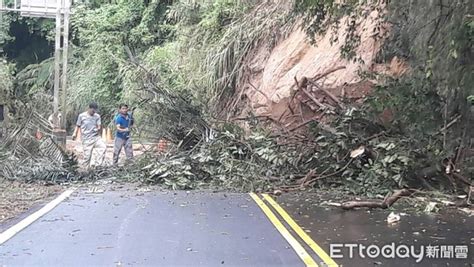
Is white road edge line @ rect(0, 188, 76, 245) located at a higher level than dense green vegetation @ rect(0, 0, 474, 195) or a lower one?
lower

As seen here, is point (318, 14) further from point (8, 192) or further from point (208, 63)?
point (208, 63)

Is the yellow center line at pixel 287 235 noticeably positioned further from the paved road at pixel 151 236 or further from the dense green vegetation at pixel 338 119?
the dense green vegetation at pixel 338 119

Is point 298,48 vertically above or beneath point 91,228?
above

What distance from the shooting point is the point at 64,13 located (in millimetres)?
18453

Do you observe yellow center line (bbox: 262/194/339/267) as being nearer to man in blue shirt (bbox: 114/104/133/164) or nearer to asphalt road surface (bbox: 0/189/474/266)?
asphalt road surface (bbox: 0/189/474/266)

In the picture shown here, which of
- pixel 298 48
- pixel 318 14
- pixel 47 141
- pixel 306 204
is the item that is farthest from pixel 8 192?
pixel 298 48

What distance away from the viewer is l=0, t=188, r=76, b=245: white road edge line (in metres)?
6.94

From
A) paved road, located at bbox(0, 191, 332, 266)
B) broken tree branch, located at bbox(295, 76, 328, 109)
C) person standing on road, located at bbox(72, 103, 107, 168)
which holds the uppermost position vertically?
broken tree branch, located at bbox(295, 76, 328, 109)

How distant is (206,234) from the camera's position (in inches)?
281

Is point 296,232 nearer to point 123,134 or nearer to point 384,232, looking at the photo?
point 384,232

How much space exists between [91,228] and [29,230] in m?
0.73

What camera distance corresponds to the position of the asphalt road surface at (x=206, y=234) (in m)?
5.89

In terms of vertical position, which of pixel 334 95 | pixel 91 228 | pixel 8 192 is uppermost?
pixel 334 95

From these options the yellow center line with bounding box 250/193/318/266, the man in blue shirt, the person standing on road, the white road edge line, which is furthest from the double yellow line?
the person standing on road
